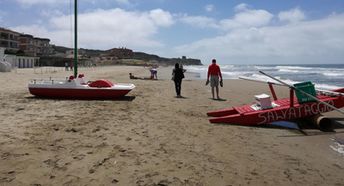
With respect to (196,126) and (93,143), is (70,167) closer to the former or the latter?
(93,143)

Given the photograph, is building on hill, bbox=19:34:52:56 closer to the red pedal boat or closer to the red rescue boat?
the red pedal boat

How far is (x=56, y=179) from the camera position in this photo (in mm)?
4129

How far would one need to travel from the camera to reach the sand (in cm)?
437

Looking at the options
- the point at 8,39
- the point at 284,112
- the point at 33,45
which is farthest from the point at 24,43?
the point at 284,112

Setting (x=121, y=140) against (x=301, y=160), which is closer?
(x=301, y=160)

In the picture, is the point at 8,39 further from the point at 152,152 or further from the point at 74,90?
the point at 152,152

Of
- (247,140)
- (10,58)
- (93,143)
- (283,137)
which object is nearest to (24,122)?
(93,143)

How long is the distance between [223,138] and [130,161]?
2478mm

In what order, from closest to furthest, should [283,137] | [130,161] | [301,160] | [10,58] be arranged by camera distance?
[130,161] → [301,160] → [283,137] → [10,58]

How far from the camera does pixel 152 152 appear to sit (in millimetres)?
5445

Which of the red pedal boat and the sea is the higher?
the sea

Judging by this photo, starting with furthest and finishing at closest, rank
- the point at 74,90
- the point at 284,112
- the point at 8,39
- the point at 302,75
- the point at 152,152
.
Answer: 1. the point at 8,39
2. the point at 302,75
3. the point at 74,90
4. the point at 284,112
5. the point at 152,152

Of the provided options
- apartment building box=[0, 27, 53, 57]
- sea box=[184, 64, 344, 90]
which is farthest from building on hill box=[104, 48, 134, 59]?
sea box=[184, 64, 344, 90]

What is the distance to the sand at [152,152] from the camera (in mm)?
4367
